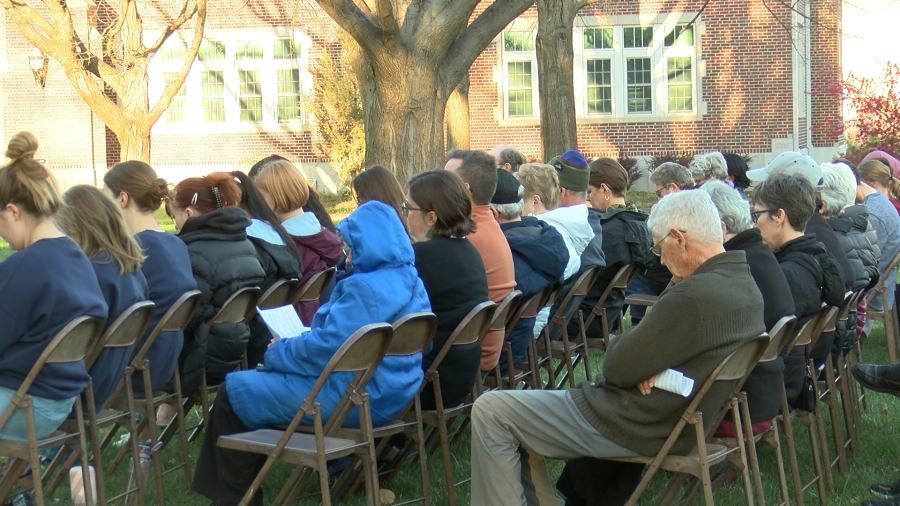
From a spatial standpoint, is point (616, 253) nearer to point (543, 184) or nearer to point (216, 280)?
point (543, 184)

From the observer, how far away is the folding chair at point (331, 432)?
3.52m

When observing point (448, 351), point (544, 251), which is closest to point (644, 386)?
point (448, 351)

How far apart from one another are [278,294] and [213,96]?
22.2 metres

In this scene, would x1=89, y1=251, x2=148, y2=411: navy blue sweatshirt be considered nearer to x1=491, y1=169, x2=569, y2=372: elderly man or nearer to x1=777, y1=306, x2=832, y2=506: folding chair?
x1=491, y1=169, x2=569, y2=372: elderly man

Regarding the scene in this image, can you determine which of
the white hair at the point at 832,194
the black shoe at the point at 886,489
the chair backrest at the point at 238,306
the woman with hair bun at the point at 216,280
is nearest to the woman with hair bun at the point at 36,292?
the chair backrest at the point at 238,306

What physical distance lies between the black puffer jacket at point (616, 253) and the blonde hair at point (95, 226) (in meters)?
3.03

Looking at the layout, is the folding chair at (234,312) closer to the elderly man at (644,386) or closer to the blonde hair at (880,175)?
the elderly man at (644,386)

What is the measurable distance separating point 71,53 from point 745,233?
17.9 meters

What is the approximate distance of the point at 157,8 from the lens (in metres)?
25.3

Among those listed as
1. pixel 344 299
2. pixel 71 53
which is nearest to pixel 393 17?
pixel 344 299

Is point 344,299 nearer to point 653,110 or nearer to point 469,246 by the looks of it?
point 469,246

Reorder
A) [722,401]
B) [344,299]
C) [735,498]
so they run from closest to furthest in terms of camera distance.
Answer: [722,401] → [344,299] → [735,498]

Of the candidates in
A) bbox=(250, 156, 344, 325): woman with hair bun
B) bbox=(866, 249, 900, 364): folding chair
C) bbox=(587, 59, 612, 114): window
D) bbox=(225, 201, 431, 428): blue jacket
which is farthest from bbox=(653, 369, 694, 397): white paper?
bbox=(587, 59, 612, 114): window

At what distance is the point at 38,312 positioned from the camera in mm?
3594
